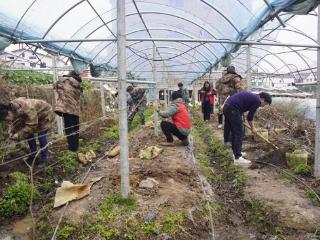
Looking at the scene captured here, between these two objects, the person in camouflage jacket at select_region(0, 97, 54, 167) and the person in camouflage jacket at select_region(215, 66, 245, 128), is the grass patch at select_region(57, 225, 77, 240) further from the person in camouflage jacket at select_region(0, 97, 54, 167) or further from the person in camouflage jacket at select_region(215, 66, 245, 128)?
the person in camouflage jacket at select_region(215, 66, 245, 128)

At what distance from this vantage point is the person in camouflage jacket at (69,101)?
7.30m

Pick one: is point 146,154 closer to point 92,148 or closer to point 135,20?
point 92,148

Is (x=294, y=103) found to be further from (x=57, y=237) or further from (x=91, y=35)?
(x=57, y=237)

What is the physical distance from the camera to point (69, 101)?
736 centimetres

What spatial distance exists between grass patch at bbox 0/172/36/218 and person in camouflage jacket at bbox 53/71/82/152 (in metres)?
2.33

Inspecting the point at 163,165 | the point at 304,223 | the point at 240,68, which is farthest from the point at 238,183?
the point at 240,68

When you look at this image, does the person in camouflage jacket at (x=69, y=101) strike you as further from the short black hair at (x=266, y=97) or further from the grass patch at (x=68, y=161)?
the short black hair at (x=266, y=97)

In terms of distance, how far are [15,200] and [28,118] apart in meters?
1.66

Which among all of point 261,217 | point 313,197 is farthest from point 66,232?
point 313,197

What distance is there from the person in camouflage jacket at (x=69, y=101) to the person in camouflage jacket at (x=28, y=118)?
0.64m

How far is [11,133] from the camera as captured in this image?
19.6 ft

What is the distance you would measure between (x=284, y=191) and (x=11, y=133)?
4291mm

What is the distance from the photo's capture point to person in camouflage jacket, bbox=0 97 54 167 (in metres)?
5.64

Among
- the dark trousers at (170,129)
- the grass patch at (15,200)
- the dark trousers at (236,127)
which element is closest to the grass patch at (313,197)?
the dark trousers at (236,127)
